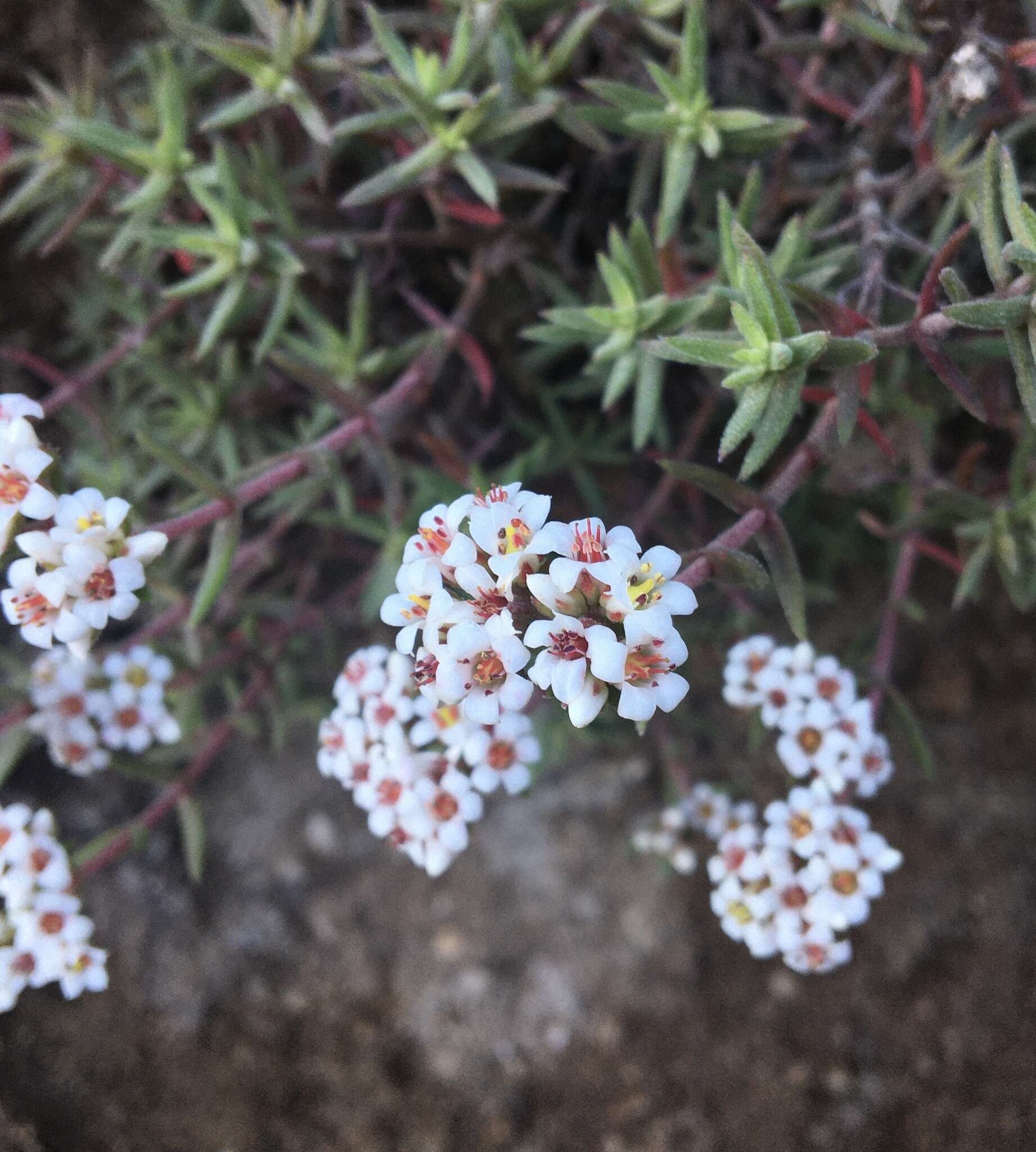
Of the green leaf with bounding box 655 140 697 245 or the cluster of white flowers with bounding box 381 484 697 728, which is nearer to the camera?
the cluster of white flowers with bounding box 381 484 697 728

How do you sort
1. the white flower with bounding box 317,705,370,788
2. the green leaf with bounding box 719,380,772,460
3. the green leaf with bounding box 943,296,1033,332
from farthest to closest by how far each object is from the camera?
the white flower with bounding box 317,705,370,788 < the green leaf with bounding box 719,380,772,460 < the green leaf with bounding box 943,296,1033,332

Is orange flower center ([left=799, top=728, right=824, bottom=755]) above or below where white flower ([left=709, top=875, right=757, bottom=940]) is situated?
above

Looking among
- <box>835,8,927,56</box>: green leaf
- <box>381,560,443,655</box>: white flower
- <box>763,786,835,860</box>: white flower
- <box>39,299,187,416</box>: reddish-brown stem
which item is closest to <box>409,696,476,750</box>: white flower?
<box>381,560,443,655</box>: white flower

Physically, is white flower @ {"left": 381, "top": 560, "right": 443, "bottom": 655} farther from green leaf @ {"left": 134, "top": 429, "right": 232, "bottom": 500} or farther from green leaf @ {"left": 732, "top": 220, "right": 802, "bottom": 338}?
green leaf @ {"left": 732, "top": 220, "right": 802, "bottom": 338}

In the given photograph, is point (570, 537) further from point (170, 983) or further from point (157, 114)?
point (170, 983)

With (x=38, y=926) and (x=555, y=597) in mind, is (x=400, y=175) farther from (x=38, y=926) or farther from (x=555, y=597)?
(x=38, y=926)

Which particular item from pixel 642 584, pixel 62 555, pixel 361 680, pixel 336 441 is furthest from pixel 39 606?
pixel 642 584

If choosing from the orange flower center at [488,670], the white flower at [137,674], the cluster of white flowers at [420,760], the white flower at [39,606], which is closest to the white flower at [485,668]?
the orange flower center at [488,670]
